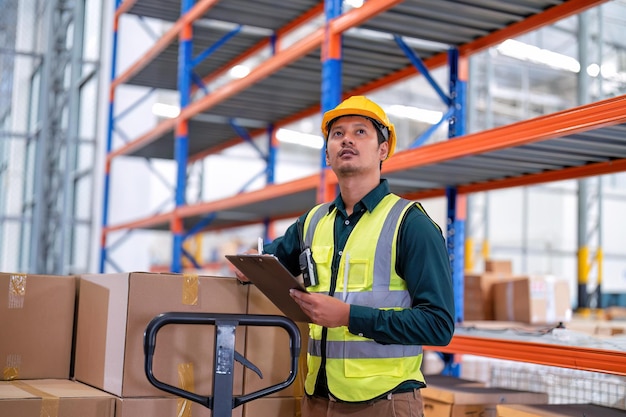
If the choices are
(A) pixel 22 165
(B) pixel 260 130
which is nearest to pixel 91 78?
(A) pixel 22 165

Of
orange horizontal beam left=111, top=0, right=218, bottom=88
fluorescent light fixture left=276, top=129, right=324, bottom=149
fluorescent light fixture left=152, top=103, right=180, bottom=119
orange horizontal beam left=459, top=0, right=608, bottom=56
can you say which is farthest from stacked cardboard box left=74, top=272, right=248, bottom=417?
fluorescent light fixture left=276, top=129, right=324, bottom=149

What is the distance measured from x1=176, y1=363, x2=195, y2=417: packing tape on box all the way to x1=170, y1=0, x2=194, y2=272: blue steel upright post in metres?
6.53

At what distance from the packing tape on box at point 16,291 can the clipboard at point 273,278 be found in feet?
3.75

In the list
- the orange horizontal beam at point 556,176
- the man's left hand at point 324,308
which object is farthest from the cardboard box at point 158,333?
the orange horizontal beam at point 556,176

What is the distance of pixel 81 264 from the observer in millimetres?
14680

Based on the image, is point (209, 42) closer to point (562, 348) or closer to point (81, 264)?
point (81, 264)

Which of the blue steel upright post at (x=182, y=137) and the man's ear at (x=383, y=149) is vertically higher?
the blue steel upright post at (x=182, y=137)

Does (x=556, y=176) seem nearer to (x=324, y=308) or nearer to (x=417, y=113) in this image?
(x=324, y=308)

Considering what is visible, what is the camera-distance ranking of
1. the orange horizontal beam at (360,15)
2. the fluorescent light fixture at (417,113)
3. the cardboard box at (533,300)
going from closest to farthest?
the orange horizontal beam at (360,15) < the cardboard box at (533,300) < the fluorescent light fixture at (417,113)

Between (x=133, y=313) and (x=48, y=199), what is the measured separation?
40.2 feet

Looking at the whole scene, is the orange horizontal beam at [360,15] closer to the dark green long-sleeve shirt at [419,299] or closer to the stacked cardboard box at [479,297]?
the stacked cardboard box at [479,297]

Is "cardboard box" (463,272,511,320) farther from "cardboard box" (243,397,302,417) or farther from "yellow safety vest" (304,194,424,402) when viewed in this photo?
"yellow safety vest" (304,194,424,402)

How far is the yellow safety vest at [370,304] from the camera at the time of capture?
8.92ft

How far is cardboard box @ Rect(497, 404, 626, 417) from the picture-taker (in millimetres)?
3736
